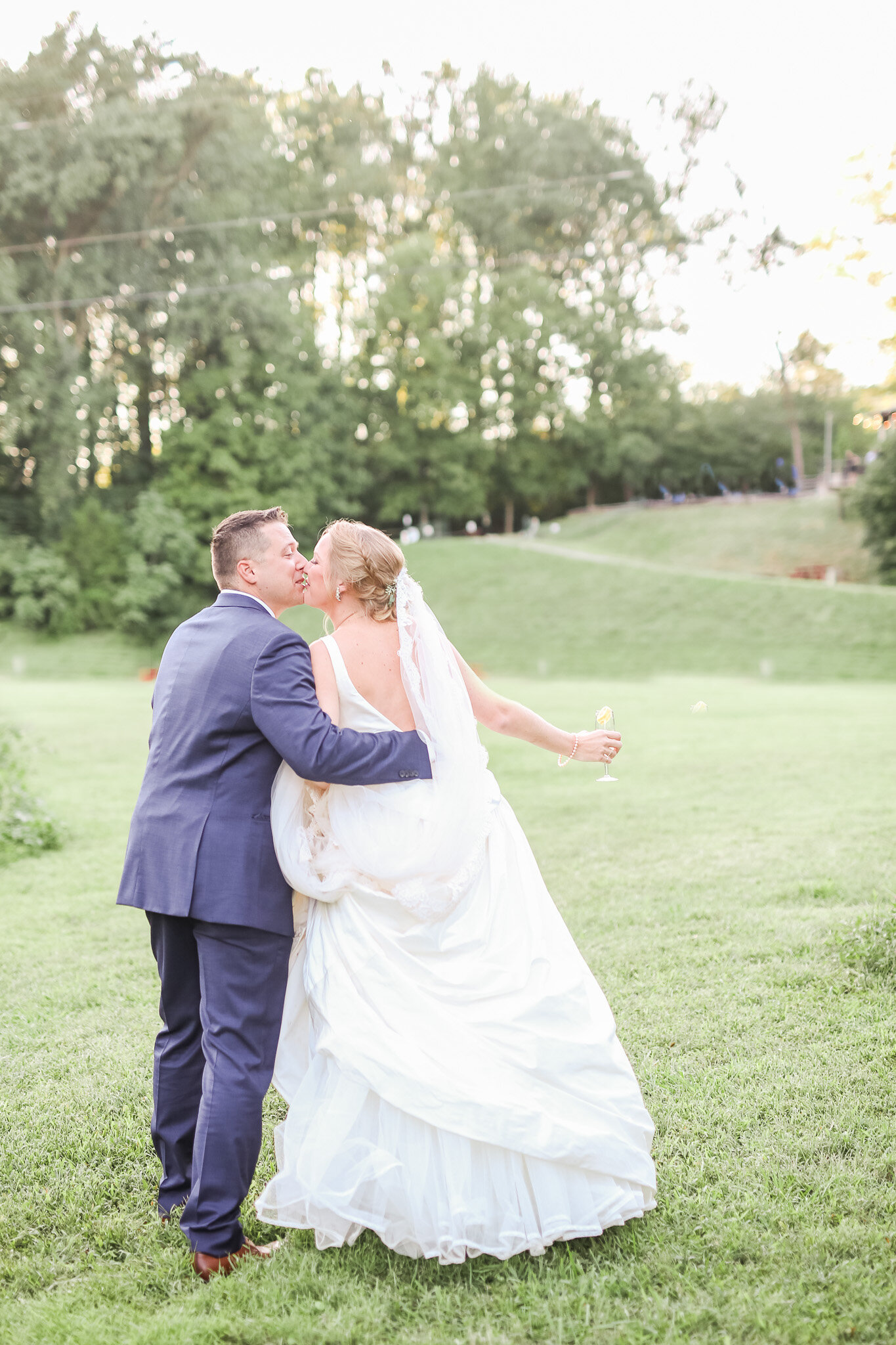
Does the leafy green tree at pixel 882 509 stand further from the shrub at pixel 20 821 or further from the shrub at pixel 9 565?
the shrub at pixel 20 821

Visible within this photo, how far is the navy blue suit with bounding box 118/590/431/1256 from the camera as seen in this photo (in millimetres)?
2863

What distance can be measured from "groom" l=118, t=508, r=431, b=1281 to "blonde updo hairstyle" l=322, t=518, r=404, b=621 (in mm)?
257

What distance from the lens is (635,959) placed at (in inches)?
220

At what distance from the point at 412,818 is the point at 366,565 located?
761mm

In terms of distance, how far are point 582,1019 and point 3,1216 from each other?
196 centimetres

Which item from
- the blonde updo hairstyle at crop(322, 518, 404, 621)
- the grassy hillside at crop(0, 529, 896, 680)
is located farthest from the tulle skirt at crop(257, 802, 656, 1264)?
the grassy hillside at crop(0, 529, 896, 680)

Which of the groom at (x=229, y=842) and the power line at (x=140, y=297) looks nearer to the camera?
the groom at (x=229, y=842)

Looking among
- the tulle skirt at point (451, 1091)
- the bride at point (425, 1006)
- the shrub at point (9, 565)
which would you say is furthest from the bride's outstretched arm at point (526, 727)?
the shrub at point (9, 565)

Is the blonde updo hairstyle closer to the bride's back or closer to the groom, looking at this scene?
the bride's back

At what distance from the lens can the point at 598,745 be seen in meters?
3.56

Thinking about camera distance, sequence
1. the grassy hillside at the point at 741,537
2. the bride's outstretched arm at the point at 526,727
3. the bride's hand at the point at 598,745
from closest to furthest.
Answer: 1. the bride's outstretched arm at the point at 526,727
2. the bride's hand at the point at 598,745
3. the grassy hillside at the point at 741,537

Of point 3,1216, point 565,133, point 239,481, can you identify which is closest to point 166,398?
point 239,481

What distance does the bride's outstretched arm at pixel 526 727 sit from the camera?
3.43 meters

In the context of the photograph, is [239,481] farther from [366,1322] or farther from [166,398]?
[366,1322]
